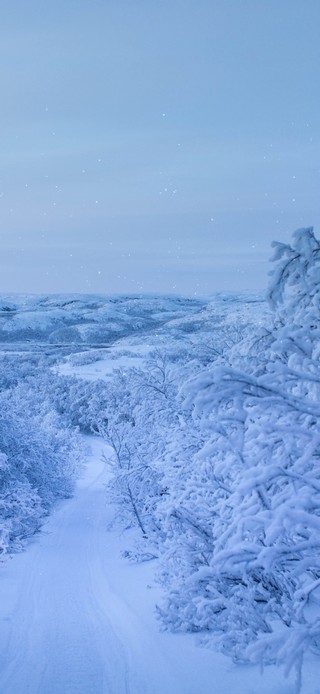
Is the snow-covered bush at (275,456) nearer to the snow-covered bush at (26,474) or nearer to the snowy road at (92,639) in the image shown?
the snowy road at (92,639)

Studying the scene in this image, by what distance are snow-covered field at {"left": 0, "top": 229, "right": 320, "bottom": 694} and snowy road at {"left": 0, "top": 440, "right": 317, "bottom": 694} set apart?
0.12ft

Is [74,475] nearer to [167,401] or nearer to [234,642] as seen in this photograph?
[167,401]

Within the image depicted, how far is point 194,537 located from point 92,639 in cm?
287

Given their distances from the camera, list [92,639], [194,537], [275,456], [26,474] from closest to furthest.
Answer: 1. [275,456]
2. [194,537]
3. [92,639]
4. [26,474]

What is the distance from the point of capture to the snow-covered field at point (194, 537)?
4.59 metres

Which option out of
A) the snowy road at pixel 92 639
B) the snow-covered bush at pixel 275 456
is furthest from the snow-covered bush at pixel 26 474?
the snow-covered bush at pixel 275 456

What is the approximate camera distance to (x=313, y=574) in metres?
6.83

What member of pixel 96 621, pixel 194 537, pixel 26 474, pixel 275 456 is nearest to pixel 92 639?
pixel 96 621

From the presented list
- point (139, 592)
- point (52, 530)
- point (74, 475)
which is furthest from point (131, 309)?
point (139, 592)

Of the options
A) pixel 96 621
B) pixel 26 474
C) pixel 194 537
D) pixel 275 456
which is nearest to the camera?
pixel 275 456

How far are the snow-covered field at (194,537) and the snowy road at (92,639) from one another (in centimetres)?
4

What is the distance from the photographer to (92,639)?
9.88 m

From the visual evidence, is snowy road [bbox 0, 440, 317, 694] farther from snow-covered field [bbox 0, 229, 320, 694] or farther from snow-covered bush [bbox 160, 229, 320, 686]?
snow-covered bush [bbox 160, 229, 320, 686]

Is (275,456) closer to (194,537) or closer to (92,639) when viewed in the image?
(194,537)
